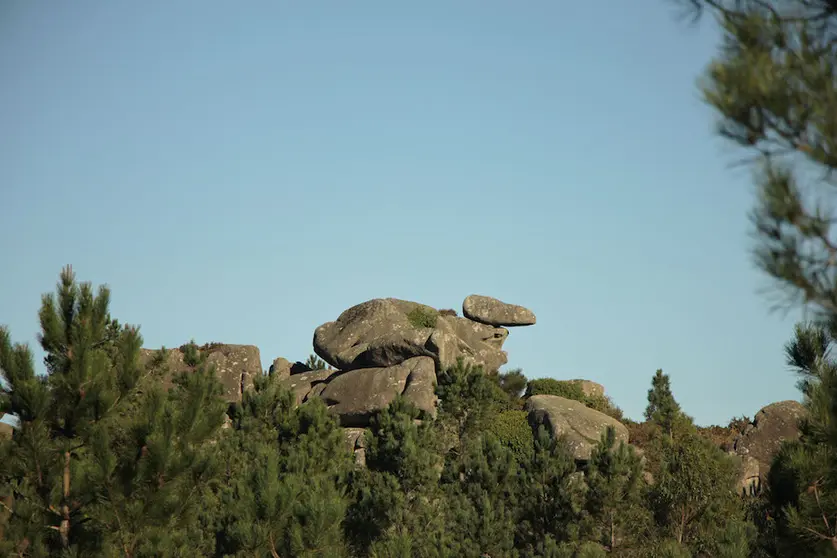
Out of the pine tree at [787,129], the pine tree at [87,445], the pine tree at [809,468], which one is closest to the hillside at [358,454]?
the pine tree at [87,445]

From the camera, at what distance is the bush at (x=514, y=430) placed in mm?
41000

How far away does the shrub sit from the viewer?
4786cm

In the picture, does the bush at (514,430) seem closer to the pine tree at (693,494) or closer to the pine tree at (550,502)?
the pine tree at (693,494)

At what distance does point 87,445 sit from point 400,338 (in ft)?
92.6

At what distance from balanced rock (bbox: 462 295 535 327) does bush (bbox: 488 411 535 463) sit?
26.4 ft

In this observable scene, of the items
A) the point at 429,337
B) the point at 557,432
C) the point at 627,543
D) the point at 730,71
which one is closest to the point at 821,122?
the point at 730,71

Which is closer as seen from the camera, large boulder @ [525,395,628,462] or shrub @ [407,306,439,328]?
large boulder @ [525,395,628,462]

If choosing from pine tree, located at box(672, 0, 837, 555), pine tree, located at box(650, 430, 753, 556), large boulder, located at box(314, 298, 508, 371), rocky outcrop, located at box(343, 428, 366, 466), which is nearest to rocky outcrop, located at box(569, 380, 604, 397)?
large boulder, located at box(314, 298, 508, 371)

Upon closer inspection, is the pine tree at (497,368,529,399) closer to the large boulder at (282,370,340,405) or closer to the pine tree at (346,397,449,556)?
the large boulder at (282,370,340,405)

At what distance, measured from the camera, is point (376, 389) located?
42.4 m

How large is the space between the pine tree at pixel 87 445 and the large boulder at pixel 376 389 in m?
24.3

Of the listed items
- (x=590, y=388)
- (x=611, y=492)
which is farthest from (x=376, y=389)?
(x=611, y=492)

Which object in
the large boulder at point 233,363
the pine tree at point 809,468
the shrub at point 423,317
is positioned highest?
the shrub at point 423,317

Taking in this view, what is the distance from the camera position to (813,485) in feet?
45.7
